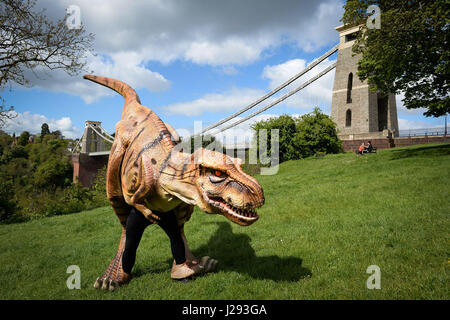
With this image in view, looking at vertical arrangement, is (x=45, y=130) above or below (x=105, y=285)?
above

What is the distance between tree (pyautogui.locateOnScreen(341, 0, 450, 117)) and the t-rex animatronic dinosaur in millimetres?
11143

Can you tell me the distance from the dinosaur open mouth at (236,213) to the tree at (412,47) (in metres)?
11.2

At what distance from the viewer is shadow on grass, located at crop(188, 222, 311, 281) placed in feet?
11.2

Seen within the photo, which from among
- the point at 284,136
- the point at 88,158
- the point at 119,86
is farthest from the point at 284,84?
the point at 119,86

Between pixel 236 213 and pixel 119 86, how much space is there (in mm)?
3047

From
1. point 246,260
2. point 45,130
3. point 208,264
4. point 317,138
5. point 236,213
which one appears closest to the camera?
point 236,213

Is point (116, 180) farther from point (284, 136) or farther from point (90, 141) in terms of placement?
point (90, 141)

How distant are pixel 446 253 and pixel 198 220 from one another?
4801mm

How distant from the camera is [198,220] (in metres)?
6.66

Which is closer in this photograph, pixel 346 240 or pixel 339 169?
pixel 346 240

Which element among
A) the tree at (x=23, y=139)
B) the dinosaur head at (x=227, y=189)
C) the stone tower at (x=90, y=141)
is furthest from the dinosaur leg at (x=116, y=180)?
the tree at (x=23, y=139)

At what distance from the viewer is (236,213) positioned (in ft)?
7.60
